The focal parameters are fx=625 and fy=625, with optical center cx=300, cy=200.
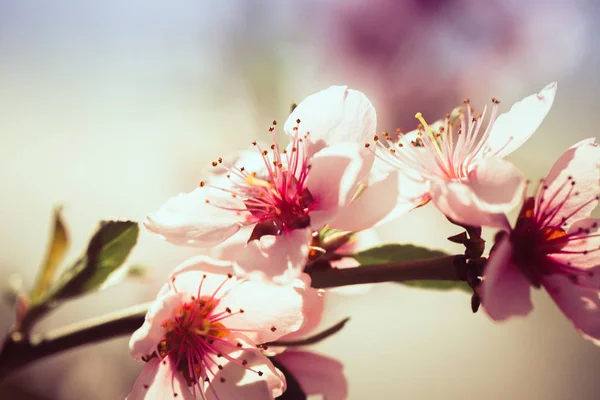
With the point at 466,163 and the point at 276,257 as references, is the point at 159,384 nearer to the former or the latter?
the point at 276,257

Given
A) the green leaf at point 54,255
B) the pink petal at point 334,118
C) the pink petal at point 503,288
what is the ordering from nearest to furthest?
the pink petal at point 503,288 → the pink petal at point 334,118 → the green leaf at point 54,255

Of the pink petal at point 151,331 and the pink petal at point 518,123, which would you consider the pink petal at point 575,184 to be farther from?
the pink petal at point 151,331

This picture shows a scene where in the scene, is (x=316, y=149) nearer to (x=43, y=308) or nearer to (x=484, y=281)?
(x=484, y=281)

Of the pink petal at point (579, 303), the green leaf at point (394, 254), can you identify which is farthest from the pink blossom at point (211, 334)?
the pink petal at point (579, 303)

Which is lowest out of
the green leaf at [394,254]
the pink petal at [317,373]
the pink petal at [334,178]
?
the pink petal at [317,373]

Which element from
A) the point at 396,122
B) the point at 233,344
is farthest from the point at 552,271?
the point at 396,122
